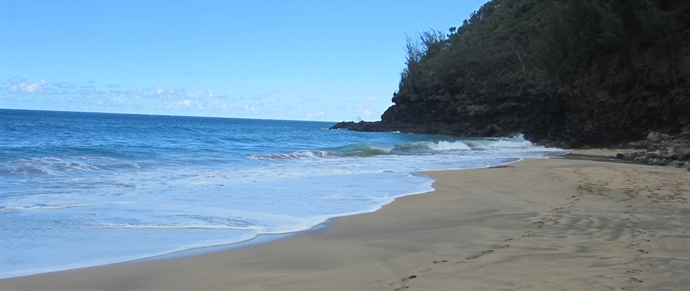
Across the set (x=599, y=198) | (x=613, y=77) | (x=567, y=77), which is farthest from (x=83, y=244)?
(x=567, y=77)

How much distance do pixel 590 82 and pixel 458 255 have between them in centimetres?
2665

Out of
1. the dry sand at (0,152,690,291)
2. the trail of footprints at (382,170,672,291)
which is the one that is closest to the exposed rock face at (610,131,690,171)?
the trail of footprints at (382,170,672,291)

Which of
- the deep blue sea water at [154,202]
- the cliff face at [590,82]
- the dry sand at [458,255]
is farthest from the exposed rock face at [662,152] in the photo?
the dry sand at [458,255]

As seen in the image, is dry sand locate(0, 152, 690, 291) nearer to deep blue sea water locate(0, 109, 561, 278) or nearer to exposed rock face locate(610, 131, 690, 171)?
deep blue sea water locate(0, 109, 561, 278)

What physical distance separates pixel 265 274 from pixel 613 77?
88.0 ft

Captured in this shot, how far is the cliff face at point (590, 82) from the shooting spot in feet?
78.5

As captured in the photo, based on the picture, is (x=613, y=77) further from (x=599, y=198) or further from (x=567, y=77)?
(x=599, y=198)

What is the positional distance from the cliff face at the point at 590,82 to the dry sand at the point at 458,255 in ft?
62.6

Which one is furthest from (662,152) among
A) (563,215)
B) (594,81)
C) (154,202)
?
(154,202)

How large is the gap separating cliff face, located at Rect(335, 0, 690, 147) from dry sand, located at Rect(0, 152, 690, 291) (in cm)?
1909

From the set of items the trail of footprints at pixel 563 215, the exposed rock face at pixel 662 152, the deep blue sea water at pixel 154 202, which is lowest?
the deep blue sea water at pixel 154 202

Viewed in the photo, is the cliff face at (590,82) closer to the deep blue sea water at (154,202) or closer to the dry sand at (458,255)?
the deep blue sea water at (154,202)

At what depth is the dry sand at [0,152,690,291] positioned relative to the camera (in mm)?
3830

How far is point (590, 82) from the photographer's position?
1091 inches
